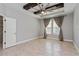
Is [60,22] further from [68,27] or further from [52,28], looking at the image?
[52,28]

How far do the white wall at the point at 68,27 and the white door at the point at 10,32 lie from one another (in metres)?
4.62

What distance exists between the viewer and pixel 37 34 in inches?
339

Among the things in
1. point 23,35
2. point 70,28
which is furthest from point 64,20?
point 23,35

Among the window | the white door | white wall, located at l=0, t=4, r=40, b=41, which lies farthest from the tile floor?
the window

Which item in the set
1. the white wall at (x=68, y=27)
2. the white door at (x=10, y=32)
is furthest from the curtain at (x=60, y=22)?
the white door at (x=10, y=32)

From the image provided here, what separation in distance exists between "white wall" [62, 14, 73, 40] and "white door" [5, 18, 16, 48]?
182 inches

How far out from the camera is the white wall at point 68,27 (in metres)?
6.55

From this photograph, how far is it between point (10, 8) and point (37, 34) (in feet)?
14.9

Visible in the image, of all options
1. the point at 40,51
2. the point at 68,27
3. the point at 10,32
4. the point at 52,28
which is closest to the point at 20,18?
the point at 10,32

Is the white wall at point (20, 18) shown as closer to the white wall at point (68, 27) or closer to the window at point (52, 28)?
the window at point (52, 28)

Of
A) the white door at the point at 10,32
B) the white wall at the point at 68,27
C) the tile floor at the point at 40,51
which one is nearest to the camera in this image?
the tile floor at the point at 40,51

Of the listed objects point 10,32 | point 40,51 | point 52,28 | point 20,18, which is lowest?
point 40,51

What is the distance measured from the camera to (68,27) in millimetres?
6715

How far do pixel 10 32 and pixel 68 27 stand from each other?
16.7 ft
